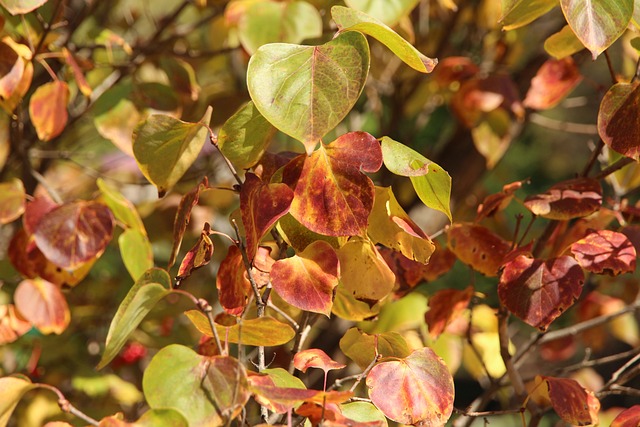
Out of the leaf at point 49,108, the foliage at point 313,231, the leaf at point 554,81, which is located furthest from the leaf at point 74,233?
the leaf at point 554,81

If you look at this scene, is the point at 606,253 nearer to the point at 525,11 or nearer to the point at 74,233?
the point at 525,11

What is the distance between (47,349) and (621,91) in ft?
3.29

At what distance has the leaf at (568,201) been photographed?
712 millimetres

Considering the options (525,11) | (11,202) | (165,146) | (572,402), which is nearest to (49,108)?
(11,202)

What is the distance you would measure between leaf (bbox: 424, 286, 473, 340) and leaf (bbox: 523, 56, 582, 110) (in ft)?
1.28

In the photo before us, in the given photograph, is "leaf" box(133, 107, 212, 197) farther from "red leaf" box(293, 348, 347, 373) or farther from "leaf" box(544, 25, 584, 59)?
"leaf" box(544, 25, 584, 59)

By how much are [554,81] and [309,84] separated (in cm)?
66

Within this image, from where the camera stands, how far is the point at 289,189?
58cm

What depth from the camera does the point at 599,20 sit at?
0.61 metres

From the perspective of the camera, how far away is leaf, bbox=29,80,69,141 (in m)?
0.92

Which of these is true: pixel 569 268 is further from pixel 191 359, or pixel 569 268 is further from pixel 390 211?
pixel 191 359

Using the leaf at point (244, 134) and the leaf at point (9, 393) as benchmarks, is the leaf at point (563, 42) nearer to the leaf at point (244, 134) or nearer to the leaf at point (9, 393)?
the leaf at point (244, 134)

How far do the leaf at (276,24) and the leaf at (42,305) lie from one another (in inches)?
15.2

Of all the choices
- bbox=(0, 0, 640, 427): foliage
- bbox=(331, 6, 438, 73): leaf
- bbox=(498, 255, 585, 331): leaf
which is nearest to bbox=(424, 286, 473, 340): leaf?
bbox=(0, 0, 640, 427): foliage
